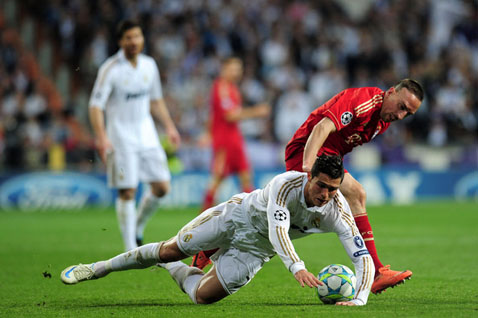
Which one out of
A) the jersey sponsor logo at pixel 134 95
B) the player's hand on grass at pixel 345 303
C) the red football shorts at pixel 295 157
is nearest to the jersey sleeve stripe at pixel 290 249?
the player's hand on grass at pixel 345 303

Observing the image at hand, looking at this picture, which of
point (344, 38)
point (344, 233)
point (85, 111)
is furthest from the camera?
point (344, 38)

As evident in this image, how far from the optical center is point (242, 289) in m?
6.38

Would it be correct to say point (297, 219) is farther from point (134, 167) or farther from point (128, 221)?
point (134, 167)

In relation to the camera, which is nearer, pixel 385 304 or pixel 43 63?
pixel 385 304

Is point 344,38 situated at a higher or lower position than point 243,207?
higher

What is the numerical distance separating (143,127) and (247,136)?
933 centimetres

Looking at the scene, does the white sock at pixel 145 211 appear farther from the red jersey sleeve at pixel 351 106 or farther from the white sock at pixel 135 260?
the red jersey sleeve at pixel 351 106

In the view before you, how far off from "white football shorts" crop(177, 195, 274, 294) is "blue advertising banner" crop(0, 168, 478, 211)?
11.0m

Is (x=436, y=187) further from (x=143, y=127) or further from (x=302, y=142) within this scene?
(x=302, y=142)

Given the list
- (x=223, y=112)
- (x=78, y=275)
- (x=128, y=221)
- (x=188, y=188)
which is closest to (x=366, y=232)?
(x=78, y=275)

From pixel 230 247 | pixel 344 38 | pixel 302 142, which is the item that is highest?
pixel 344 38

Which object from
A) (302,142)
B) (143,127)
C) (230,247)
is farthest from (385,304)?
(143,127)

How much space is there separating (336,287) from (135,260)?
1.41 meters

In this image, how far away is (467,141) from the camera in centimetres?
1845
